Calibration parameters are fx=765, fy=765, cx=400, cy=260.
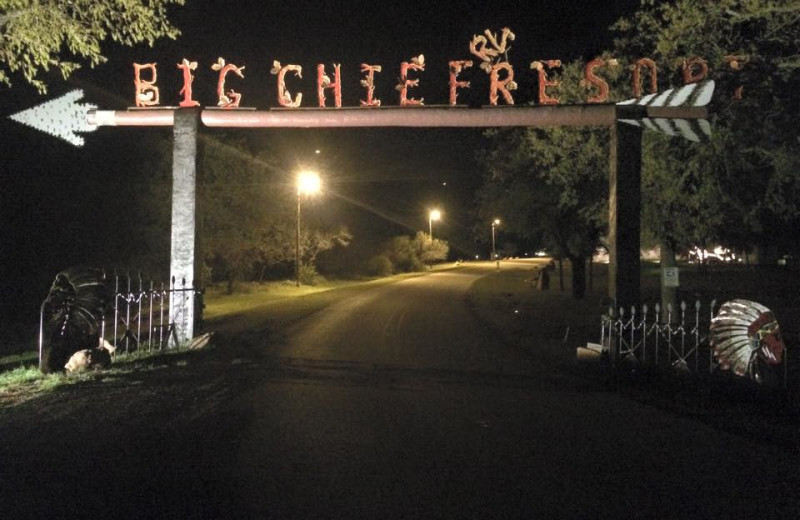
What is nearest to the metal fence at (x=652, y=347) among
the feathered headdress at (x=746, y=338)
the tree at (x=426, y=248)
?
the feathered headdress at (x=746, y=338)

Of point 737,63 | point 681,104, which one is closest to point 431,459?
point 681,104

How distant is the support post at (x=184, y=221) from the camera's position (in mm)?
15125

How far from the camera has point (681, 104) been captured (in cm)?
1397

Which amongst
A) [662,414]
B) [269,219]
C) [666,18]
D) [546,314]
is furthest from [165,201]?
[662,414]

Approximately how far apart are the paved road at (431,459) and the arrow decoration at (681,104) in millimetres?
5653

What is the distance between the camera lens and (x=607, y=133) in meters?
19.8

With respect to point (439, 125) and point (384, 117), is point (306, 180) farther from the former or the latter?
point (439, 125)

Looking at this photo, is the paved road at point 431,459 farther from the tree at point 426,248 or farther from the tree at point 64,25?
the tree at point 426,248

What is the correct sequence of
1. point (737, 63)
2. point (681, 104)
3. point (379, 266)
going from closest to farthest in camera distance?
point (681, 104)
point (737, 63)
point (379, 266)

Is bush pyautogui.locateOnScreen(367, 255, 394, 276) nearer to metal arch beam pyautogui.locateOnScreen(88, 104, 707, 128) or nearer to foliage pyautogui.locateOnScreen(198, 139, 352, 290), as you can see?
foliage pyautogui.locateOnScreen(198, 139, 352, 290)

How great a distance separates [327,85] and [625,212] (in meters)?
6.33

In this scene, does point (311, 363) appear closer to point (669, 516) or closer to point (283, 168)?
point (669, 516)

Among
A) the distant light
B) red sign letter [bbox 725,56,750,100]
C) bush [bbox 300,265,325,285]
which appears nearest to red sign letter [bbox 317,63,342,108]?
red sign letter [bbox 725,56,750,100]

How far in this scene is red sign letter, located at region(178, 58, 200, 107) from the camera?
15070 millimetres
